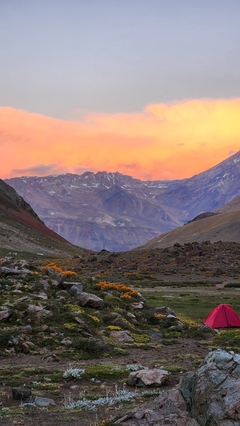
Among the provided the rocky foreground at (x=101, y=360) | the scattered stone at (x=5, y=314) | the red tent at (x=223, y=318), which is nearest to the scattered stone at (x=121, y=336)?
the rocky foreground at (x=101, y=360)

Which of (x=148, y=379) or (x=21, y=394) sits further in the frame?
(x=148, y=379)

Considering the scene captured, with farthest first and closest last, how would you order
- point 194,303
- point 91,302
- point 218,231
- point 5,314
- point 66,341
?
point 218,231, point 194,303, point 91,302, point 5,314, point 66,341

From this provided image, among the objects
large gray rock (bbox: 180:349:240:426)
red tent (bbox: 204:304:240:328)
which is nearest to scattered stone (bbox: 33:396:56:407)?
large gray rock (bbox: 180:349:240:426)

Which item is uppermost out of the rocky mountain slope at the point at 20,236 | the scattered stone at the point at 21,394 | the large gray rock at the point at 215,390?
the rocky mountain slope at the point at 20,236

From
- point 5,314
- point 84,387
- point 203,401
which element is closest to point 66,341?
point 5,314

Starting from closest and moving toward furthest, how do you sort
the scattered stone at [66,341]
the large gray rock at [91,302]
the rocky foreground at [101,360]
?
1. the rocky foreground at [101,360]
2. the scattered stone at [66,341]
3. the large gray rock at [91,302]

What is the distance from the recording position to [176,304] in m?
38.2

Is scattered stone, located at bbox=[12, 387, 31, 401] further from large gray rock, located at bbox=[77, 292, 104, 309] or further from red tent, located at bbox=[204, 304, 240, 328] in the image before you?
red tent, located at bbox=[204, 304, 240, 328]

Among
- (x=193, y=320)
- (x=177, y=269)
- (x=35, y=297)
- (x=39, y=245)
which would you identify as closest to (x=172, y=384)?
(x=35, y=297)

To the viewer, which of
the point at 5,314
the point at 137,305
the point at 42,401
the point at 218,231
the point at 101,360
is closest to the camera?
the point at 42,401

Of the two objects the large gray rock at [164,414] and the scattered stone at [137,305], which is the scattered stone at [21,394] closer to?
the large gray rock at [164,414]

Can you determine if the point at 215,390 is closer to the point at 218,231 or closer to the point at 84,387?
the point at 84,387

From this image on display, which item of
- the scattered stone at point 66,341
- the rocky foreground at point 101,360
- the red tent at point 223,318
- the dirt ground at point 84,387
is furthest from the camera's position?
the red tent at point 223,318

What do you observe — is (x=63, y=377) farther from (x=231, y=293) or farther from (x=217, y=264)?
(x=217, y=264)
